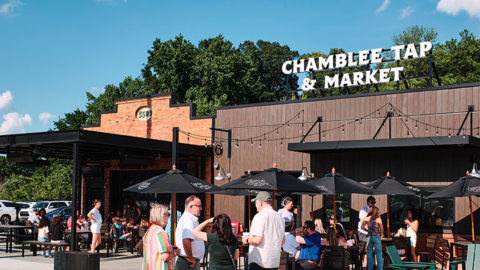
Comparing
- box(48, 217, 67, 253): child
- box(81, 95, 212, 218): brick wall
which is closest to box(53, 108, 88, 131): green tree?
box(81, 95, 212, 218): brick wall

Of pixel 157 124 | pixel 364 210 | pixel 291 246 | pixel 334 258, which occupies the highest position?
pixel 157 124

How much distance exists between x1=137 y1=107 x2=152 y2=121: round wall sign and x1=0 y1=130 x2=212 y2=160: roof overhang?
207cm

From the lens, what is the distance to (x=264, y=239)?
6.87 meters

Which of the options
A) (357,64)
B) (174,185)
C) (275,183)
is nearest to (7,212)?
(357,64)

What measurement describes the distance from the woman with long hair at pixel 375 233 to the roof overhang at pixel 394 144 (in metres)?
3.39

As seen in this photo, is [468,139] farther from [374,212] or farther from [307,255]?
[307,255]

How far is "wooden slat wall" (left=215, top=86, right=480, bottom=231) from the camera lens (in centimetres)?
1532

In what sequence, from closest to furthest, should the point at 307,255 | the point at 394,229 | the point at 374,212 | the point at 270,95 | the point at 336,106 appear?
the point at 307,255 → the point at 374,212 → the point at 394,229 → the point at 336,106 → the point at 270,95

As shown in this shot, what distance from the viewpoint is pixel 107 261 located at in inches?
576

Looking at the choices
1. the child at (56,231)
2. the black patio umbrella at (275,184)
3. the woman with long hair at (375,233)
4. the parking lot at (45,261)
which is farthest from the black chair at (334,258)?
the child at (56,231)

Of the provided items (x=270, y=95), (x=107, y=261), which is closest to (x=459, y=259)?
(x=107, y=261)

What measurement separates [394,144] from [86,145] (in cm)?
998

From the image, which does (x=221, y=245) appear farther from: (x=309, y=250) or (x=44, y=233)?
(x=44, y=233)

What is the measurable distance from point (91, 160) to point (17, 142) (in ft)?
26.1
